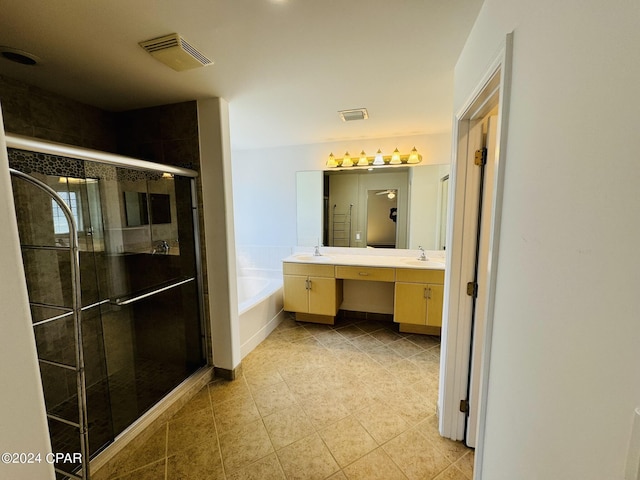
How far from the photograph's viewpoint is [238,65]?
5.32 ft

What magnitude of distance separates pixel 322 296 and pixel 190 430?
1.82 m

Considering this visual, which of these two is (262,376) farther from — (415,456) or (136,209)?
(136,209)

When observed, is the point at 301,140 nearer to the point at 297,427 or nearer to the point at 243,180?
the point at 243,180

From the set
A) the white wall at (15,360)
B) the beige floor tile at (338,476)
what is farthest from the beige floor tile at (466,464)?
the white wall at (15,360)

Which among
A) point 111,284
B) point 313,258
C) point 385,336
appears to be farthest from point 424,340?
point 111,284

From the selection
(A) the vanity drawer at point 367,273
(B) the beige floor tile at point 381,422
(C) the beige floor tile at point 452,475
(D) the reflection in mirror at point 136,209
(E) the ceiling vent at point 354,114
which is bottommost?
(C) the beige floor tile at point 452,475

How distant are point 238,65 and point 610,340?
198 centimetres

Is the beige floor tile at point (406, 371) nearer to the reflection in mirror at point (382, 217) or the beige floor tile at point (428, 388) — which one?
the beige floor tile at point (428, 388)

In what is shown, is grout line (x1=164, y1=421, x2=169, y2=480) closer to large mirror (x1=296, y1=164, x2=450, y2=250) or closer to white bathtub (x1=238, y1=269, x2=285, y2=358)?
white bathtub (x1=238, y1=269, x2=285, y2=358)

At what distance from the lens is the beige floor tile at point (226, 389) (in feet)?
6.92

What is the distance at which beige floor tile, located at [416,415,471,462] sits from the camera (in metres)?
1.60

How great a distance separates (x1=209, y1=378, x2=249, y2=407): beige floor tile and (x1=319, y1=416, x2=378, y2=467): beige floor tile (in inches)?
30.9

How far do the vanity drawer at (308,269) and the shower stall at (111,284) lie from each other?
1.21m

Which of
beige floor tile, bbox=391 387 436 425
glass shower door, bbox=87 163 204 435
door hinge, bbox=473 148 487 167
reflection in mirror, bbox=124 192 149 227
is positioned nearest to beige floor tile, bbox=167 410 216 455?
glass shower door, bbox=87 163 204 435
